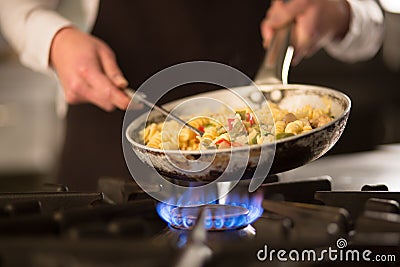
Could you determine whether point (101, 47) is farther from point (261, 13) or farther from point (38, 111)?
point (38, 111)

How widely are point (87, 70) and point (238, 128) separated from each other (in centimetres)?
33

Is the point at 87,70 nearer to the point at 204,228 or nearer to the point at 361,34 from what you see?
the point at 204,228

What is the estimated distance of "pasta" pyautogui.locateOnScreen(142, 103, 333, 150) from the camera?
2.39 feet

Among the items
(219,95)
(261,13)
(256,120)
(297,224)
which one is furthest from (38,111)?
(297,224)

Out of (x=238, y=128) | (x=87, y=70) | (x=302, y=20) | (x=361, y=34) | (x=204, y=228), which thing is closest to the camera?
(x=204, y=228)

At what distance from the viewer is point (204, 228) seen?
0.60 m

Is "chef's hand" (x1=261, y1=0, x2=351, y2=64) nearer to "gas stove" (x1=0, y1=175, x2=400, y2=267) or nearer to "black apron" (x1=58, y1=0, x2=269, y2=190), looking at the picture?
"black apron" (x1=58, y1=0, x2=269, y2=190)

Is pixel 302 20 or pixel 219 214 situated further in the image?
pixel 302 20

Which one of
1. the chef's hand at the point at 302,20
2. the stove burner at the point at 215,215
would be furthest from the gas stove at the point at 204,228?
the chef's hand at the point at 302,20

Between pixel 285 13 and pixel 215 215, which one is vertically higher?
pixel 285 13

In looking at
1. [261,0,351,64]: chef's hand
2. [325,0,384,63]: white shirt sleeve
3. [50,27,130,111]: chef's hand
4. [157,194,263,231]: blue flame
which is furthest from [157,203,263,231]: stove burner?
[325,0,384,63]: white shirt sleeve

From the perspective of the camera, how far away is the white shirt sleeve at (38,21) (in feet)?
3.56

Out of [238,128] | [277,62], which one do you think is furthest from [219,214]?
[277,62]

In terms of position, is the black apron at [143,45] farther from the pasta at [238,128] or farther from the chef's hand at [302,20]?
the pasta at [238,128]
